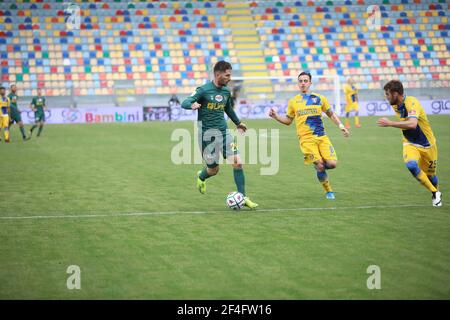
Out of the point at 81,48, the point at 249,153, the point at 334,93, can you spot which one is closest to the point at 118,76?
the point at 81,48

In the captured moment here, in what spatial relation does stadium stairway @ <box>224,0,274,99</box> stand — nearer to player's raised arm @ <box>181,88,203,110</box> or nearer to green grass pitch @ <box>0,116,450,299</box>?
green grass pitch @ <box>0,116,450,299</box>

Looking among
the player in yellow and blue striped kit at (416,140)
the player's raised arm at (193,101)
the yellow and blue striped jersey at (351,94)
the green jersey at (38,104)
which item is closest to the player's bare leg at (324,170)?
the player in yellow and blue striped kit at (416,140)

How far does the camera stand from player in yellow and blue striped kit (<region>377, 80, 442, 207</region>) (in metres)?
10.5

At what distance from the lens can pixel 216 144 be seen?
11.1m

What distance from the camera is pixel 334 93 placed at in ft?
144

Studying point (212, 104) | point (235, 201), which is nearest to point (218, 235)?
point (235, 201)

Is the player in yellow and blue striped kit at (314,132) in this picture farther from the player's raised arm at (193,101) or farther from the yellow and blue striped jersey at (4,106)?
the yellow and blue striped jersey at (4,106)

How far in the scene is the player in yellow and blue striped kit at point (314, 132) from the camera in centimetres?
1176

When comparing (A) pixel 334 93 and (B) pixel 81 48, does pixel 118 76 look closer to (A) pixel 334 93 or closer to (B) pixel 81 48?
(B) pixel 81 48

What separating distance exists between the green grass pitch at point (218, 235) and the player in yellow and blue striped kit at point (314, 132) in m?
0.58

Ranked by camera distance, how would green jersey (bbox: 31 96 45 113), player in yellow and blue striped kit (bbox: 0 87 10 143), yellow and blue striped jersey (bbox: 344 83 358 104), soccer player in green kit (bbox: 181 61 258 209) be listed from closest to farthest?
1. soccer player in green kit (bbox: 181 61 258 209)
2. player in yellow and blue striped kit (bbox: 0 87 10 143)
3. green jersey (bbox: 31 96 45 113)
4. yellow and blue striped jersey (bbox: 344 83 358 104)

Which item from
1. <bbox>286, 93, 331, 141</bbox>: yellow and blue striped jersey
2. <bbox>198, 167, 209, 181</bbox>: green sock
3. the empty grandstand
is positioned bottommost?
<bbox>198, 167, 209, 181</bbox>: green sock

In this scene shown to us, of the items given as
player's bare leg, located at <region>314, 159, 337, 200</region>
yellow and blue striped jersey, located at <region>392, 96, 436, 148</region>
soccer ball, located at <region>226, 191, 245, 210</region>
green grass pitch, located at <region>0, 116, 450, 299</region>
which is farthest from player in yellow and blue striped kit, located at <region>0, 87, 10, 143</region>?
yellow and blue striped jersey, located at <region>392, 96, 436, 148</region>

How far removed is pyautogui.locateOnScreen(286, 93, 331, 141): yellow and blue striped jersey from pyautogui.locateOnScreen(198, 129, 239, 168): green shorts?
151cm
